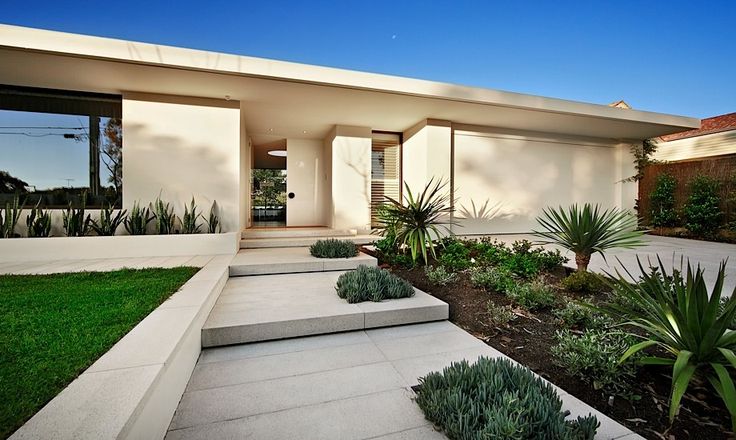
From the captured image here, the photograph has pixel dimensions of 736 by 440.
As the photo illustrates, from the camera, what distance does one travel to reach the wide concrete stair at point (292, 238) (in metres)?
6.22

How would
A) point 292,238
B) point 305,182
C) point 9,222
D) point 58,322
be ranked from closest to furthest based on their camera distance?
point 58,322 < point 9,222 < point 292,238 < point 305,182

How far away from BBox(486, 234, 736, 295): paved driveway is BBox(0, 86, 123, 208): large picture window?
8.24m

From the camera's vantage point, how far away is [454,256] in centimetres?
484

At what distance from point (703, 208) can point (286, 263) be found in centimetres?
1091

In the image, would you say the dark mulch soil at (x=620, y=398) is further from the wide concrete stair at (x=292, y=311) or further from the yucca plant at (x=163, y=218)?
the yucca plant at (x=163, y=218)

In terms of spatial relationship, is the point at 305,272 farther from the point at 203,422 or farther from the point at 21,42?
the point at 21,42

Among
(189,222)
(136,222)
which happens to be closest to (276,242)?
(189,222)

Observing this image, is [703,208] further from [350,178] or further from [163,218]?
[163,218]

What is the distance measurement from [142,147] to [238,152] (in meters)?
1.59

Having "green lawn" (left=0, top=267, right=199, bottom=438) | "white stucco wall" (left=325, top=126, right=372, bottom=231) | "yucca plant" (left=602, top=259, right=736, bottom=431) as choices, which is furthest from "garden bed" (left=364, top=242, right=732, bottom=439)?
"white stucco wall" (left=325, top=126, right=372, bottom=231)

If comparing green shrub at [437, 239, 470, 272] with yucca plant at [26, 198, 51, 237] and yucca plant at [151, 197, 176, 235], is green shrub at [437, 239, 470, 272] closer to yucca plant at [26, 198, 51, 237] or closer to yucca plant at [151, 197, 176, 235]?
yucca plant at [151, 197, 176, 235]

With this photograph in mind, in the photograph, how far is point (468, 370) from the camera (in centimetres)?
173

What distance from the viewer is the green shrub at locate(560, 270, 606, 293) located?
359 centimetres

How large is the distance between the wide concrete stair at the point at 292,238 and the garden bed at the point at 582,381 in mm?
3417
